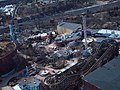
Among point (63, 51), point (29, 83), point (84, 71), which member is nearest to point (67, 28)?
point (63, 51)

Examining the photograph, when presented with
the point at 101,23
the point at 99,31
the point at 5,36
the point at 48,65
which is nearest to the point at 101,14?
Answer: the point at 101,23

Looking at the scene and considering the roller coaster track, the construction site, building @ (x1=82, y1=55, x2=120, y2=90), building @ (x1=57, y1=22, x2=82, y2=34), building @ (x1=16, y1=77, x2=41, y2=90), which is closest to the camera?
building @ (x1=82, y1=55, x2=120, y2=90)

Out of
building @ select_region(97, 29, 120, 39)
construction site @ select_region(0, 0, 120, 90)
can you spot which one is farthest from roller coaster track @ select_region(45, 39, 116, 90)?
building @ select_region(97, 29, 120, 39)

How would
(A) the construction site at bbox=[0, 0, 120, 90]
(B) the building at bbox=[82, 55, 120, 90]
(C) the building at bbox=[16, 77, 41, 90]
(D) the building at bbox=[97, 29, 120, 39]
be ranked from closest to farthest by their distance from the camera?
(B) the building at bbox=[82, 55, 120, 90] → (A) the construction site at bbox=[0, 0, 120, 90] → (C) the building at bbox=[16, 77, 41, 90] → (D) the building at bbox=[97, 29, 120, 39]

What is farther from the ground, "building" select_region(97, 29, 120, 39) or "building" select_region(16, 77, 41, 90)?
"building" select_region(97, 29, 120, 39)

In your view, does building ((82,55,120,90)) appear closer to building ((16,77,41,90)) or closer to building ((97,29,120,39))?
building ((16,77,41,90))

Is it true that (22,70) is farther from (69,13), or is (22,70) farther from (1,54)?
(69,13)

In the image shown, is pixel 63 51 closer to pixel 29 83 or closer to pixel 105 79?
pixel 29 83
